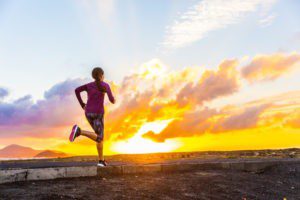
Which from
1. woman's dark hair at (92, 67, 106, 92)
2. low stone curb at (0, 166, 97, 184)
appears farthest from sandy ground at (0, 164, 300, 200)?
woman's dark hair at (92, 67, 106, 92)

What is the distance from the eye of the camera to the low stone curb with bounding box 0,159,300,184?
7996 millimetres

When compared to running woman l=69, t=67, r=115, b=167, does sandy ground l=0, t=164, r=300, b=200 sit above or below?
below

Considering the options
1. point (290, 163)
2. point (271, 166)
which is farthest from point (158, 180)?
point (290, 163)

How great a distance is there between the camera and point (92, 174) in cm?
874

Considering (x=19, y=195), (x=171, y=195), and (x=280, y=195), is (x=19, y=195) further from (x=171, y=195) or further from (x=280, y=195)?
(x=280, y=195)

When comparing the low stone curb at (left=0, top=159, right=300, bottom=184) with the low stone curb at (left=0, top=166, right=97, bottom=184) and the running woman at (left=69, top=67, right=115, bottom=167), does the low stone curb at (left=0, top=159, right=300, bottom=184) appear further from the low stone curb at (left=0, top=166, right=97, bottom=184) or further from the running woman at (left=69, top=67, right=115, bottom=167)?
the running woman at (left=69, top=67, right=115, bottom=167)

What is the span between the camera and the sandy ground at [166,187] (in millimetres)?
6504

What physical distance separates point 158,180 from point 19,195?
2962 millimetres

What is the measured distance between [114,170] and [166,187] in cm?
203

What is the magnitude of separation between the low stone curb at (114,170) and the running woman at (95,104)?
71cm

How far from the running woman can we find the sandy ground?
1.13 metres

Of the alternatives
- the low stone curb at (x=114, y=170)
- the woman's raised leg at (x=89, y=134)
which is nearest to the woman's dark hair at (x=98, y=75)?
the woman's raised leg at (x=89, y=134)

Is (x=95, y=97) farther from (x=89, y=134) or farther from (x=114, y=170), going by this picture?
(x=114, y=170)

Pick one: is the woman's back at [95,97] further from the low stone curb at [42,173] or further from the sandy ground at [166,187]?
the sandy ground at [166,187]
